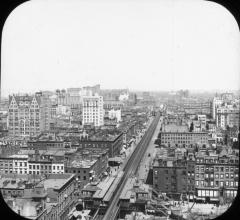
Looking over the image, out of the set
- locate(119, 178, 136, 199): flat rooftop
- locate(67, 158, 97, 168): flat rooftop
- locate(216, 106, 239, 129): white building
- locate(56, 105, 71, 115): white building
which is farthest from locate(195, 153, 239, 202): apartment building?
locate(56, 105, 71, 115): white building

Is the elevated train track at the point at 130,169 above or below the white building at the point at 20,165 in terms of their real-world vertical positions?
below

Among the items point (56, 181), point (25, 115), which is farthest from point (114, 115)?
point (56, 181)

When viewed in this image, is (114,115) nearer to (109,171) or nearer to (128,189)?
(109,171)

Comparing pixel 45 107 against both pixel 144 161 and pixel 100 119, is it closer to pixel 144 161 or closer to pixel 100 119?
pixel 100 119

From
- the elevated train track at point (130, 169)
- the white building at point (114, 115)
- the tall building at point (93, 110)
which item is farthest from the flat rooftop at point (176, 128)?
the white building at point (114, 115)

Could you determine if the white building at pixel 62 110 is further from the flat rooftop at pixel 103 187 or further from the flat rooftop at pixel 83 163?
the flat rooftop at pixel 103 187

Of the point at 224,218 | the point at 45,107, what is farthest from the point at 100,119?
the point at 224,218

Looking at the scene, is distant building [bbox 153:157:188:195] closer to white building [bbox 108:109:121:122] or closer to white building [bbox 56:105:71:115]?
white building [bbox 108:109:121:122]
